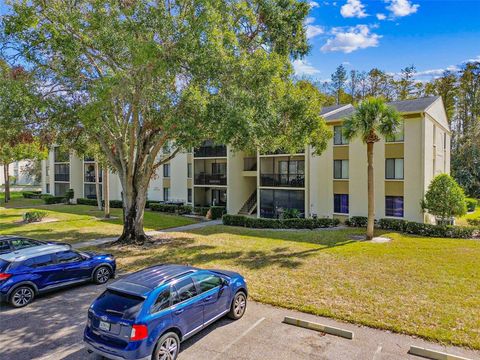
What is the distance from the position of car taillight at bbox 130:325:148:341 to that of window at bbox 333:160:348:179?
73.1ft

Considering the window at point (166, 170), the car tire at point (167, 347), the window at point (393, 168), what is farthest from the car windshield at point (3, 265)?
the window at point (166, 170)

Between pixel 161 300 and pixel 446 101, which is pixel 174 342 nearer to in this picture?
pixel 161 300

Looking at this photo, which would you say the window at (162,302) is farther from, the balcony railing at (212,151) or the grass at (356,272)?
the balcony railing at (212,151)

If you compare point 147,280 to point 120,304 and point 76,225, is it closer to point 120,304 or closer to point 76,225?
point 120,304

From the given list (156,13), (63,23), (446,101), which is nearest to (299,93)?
(156,13)

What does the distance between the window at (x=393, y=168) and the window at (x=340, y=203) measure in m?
3.45

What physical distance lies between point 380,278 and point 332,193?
1480 centimetres

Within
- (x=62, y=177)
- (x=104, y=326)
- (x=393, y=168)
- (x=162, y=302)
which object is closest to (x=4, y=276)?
(x=104, y=326)

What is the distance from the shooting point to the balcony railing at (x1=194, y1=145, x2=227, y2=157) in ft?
109

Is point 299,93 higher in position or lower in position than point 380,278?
higher

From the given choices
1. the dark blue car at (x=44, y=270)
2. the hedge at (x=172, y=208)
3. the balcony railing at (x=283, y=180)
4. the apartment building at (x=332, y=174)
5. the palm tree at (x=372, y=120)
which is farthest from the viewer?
the hedge at (x=172, y=208)

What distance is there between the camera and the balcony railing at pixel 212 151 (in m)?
33.1

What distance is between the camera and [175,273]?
26.0ft

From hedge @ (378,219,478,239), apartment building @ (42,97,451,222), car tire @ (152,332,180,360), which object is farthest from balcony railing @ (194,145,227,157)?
car tire @ (152,332,180,360)
